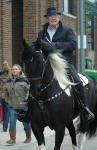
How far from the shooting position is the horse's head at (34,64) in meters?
6.09

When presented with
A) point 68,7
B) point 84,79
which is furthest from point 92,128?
point 68,7

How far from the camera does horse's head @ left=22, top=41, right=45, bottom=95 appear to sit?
6094mm

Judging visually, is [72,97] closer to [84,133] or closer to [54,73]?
[54,73]

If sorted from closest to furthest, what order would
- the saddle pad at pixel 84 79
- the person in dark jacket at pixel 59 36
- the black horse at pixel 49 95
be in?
the black horse at pixel 49 95 → the person in dark jacket at pixel 59 36 → the saddle pad at pixel 84 79

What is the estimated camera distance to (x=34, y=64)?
612cm

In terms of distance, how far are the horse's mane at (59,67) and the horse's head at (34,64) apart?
0.75ft

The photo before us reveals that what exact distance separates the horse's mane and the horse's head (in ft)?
0.75

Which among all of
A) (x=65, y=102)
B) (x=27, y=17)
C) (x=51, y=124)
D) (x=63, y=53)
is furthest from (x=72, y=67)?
(x=27, y=17)

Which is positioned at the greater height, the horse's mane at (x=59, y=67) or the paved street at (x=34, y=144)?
the horse's mane at (x=59, y=67)

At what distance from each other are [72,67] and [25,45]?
1.25 metres

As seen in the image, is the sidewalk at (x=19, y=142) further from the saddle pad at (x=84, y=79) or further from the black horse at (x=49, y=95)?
the black horse at (x=49, y=95)

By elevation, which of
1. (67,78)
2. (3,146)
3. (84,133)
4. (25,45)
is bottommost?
(3,146)

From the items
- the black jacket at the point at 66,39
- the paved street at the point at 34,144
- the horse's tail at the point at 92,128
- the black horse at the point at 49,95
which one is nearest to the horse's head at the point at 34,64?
the black horse at the point at 49,95

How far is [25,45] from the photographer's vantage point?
6293 mm
